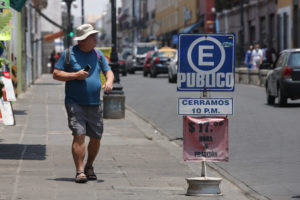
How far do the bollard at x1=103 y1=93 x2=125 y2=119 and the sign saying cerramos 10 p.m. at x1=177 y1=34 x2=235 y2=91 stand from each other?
10100 millimetres

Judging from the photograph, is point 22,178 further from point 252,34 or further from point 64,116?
point 252,34

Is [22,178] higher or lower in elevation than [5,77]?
lower

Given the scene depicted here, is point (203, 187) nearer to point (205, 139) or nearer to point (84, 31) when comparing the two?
point (205, 139)

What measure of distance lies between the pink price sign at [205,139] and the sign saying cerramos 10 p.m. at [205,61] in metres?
0.32

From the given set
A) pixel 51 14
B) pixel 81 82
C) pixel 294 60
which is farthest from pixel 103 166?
pixel 51 14

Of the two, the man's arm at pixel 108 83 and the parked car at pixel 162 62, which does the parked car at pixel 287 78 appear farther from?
the parked car at pixel 162 62

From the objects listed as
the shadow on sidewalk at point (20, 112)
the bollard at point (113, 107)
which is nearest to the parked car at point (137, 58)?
the shadow on sidewalk at point (20, 112)

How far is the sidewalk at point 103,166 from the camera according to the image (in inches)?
331

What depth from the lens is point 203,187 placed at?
8438 millimetres

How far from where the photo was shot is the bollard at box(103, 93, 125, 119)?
738 inches

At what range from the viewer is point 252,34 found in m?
59.0

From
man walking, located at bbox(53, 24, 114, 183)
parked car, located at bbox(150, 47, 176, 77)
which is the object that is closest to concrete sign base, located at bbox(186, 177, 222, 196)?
man walking, located at bbox(53, 24, 114, 183)

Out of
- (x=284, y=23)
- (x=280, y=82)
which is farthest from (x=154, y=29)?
(x=280, y=82)

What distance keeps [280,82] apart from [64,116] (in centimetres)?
644
